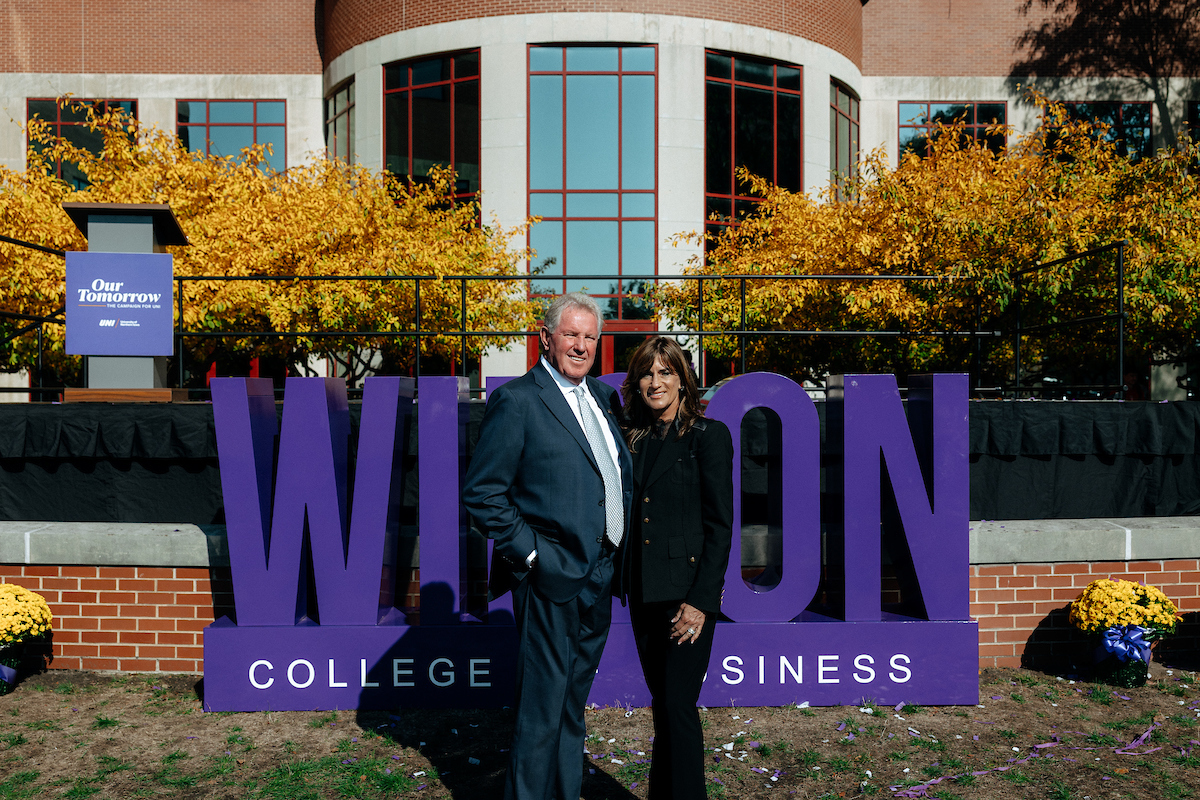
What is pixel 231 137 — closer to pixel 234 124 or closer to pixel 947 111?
pixel 234 124

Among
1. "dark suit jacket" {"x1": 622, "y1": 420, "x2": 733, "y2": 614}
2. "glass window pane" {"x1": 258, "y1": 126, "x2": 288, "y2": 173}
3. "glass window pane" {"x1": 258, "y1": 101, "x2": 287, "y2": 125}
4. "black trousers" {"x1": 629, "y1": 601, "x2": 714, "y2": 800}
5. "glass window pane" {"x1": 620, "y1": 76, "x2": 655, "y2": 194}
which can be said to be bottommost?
"black trousers" {"x1": 629, "y1": 601, "x2": 714, "y2": 800}

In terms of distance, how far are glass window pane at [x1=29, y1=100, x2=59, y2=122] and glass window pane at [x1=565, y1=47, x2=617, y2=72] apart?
48.5ft

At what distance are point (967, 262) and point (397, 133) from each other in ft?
46.6

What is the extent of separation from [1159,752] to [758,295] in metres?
7.77

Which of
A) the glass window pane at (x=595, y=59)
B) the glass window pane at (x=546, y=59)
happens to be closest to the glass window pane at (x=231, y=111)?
the glass window pane at (x=546, y=59)

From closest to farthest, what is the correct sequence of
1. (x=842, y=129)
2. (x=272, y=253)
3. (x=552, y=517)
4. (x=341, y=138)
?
(x=552, y=517), (x=272, y=253), (x=341, y=138), (x=842, y=129)

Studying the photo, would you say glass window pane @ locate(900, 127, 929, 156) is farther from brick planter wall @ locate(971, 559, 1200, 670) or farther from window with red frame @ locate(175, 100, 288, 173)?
brick planter wall @ locate(971, 559, 1200, 670)

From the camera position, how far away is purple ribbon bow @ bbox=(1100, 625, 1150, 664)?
15.8 ft

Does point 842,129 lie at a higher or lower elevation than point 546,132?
higher

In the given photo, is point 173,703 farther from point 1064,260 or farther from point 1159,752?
Answer: point 1064,260

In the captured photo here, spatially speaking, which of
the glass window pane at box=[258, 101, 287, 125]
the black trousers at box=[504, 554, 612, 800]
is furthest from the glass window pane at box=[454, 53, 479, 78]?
the black trousers at box=[504, 554, 612, 800]

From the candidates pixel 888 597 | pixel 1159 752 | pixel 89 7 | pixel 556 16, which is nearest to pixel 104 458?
pixel 888 597

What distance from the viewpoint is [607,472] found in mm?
3006

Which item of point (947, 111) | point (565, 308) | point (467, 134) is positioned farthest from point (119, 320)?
point (947, 111)
